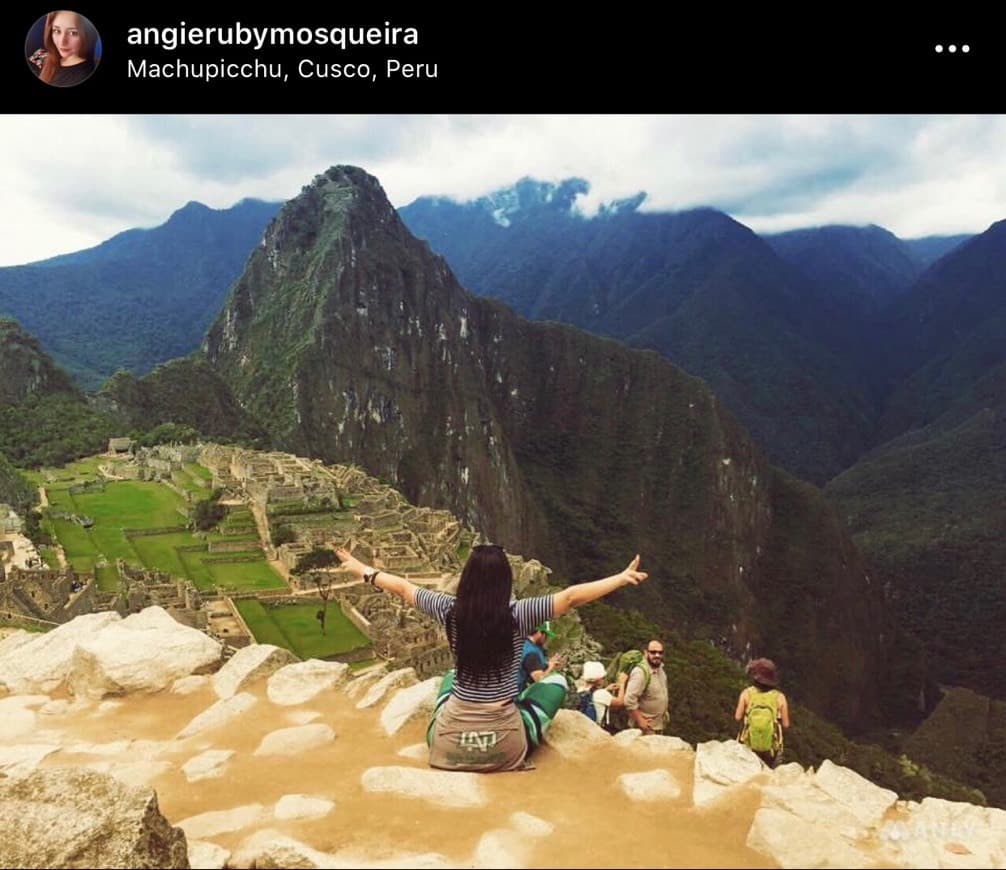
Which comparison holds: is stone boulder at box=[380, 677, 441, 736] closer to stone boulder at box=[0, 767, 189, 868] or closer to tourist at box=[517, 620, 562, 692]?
tourist at box=[517, 620, 562, 692]

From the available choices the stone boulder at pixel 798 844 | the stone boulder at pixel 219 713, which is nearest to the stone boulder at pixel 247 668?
the stone boulder at pixel 219 713

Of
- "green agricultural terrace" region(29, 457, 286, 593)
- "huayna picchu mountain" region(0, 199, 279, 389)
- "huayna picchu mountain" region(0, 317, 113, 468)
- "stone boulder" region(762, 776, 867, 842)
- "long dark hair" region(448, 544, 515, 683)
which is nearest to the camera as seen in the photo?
"stone boulder" region(762, 776, 867, 842)

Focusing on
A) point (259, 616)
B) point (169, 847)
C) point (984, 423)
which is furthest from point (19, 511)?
point (984, 423)

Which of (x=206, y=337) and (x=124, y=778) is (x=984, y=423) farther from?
(x=124, y=778)

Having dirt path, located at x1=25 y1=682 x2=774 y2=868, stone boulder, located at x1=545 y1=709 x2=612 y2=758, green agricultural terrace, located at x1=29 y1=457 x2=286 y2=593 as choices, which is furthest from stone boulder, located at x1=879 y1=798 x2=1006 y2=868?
green agricultural terrace, located at x1=29 y1=457 x2=286 y2=593

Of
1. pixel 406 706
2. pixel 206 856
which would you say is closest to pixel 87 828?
pixel 206 856
